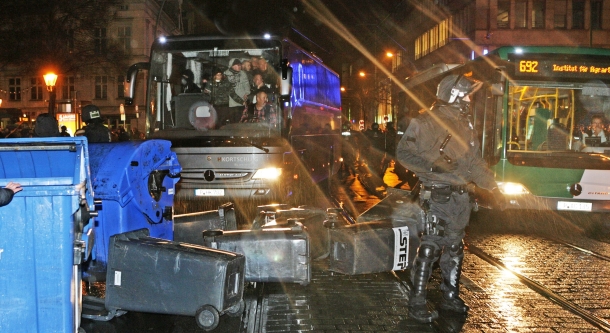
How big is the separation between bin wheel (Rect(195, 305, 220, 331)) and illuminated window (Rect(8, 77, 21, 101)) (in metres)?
62.3

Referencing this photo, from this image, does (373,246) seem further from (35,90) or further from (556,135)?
(35,90)

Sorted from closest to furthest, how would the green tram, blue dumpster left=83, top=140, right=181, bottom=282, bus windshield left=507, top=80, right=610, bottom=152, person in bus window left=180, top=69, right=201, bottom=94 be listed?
blue dumpster left=83, top=140, right=181, bottom=282, the green tram, bus windshield left=507, top=80, right=610, bottom=152, person in bus window left=180, top=69, right=201, bottom=94

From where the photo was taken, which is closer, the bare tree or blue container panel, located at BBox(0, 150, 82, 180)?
blue container panel, located at BBox(0, 150, 82, 180)

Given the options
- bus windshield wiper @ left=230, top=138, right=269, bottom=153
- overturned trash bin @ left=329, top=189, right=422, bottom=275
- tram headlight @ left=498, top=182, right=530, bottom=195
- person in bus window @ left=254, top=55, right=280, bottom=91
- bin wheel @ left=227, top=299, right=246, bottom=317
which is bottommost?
bin wheel @ left=227, top=299, right=246, bottom=317

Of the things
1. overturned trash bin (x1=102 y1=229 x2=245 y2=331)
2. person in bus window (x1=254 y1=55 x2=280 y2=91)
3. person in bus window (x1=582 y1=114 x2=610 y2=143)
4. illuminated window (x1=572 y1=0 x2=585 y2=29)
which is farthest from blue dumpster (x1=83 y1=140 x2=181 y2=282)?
illuminated window (x1=572 y1=0 x2=585 y2=29)

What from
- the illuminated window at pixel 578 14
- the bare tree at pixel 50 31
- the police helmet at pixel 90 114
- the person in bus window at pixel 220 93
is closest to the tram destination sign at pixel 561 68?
the person in bus window at pixel 220 93

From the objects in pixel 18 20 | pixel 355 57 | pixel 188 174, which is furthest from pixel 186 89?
pixel 355 57

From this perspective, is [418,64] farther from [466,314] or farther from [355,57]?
[466,314]

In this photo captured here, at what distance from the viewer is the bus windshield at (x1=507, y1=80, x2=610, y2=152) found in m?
11.3

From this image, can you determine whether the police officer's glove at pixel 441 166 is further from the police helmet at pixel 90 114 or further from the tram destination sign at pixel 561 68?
the tram destination sign at pixel 561 68

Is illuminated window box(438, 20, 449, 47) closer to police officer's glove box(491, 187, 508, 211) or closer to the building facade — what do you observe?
the building facade

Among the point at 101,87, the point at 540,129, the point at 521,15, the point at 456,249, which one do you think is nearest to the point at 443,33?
the point at 521,15

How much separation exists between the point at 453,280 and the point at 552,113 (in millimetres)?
6568

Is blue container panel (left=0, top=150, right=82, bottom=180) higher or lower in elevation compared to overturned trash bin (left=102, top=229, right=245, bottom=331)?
higher
